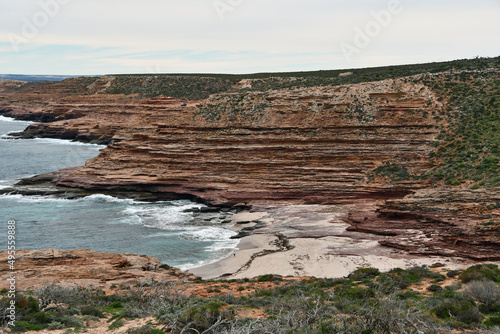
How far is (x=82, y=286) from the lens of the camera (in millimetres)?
19922

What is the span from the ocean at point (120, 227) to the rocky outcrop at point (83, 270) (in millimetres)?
3029

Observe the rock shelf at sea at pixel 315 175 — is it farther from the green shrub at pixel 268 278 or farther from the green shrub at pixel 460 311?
the green shrub at pixel 460 311

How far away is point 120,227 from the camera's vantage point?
114ft

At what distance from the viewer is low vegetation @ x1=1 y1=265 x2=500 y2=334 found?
11.5 metres

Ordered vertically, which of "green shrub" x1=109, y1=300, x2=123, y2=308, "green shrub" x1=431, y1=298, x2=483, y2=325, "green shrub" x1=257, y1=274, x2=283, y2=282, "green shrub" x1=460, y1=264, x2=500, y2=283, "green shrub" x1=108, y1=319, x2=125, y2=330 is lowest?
"green shrub" x1=257, y1=274, x2=283, y2=282

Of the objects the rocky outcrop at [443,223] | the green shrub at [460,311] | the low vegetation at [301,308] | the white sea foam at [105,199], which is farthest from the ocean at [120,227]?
the green shrub at [460,311]

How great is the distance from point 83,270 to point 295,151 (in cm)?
2390

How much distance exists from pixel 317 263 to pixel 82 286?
13.4m

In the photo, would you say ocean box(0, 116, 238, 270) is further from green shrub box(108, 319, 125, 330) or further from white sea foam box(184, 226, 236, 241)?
green shrub box(108, 319, 125, 330)

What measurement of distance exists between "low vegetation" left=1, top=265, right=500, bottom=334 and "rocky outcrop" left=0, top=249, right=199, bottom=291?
7.03 feet

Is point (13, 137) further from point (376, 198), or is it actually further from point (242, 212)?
point (376, 198)

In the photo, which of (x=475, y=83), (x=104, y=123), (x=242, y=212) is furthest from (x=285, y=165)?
(x=104, y=123)

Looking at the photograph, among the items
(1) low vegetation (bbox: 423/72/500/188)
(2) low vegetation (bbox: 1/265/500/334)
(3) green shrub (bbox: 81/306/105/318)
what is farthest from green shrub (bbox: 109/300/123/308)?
(1) low vegetation (bbox: 423/72/500/188)

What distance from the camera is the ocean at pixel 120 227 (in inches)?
1184
